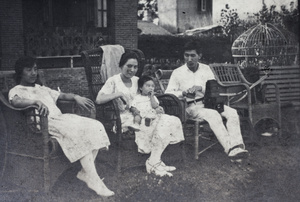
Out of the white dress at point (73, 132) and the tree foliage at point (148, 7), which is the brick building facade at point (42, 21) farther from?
the tree foliage at point (148, 7)

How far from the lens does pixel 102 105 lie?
3.97m

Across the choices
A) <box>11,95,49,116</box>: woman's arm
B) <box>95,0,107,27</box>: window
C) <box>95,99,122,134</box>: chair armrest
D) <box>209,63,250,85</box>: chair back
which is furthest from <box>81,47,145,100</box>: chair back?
<box>95,0,107,27</box>: window

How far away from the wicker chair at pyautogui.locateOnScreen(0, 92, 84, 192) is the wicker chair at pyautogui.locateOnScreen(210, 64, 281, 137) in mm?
2518

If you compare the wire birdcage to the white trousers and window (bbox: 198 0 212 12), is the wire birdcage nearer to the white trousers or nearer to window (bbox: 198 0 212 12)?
the white trousers

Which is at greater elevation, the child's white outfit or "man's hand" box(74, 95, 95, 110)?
"man's hand" box(74, 95, 95, 110)

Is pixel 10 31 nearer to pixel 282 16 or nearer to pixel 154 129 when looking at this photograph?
pixel 282 16

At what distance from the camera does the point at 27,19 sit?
12562 millimetres

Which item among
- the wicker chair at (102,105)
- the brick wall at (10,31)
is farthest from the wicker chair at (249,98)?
the brick wall at (10,31)

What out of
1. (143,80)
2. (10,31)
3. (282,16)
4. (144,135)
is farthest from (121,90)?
(10,31)

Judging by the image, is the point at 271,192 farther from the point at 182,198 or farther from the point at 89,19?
the point at 89,19

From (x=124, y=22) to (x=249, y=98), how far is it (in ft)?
24.6

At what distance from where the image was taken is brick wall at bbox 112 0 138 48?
38.9 ft

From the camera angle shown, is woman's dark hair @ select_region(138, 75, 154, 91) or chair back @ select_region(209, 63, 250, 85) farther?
chair back @ select_region(209, 63, 250, 85)

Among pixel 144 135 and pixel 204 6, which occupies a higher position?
pixel 204 6
